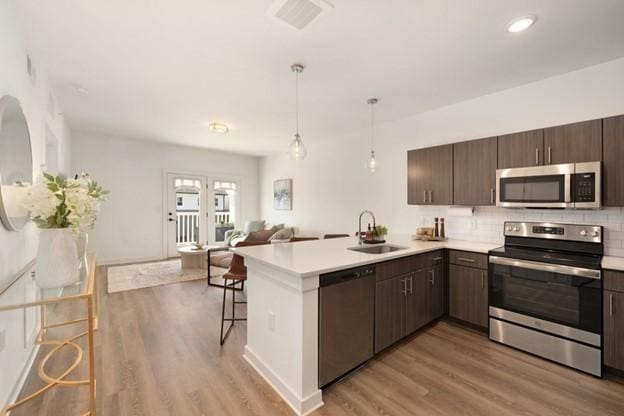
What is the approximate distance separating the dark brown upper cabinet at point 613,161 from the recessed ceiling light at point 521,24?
1069 millimetres

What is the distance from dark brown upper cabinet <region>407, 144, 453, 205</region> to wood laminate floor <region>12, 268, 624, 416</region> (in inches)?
61.5

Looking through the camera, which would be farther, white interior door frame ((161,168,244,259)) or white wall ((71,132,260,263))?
white interior door frame ((161,168,244,259))

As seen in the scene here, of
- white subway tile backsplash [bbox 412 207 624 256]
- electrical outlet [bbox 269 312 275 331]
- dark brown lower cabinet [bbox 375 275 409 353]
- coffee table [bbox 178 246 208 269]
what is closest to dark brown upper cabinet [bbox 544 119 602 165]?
white subway tile backsplash [bbox 412 207 624 256]

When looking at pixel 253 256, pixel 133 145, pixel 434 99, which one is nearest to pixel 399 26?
pixel 434 99

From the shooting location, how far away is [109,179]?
575 centimetres

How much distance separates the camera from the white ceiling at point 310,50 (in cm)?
195

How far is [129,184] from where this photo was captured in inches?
236

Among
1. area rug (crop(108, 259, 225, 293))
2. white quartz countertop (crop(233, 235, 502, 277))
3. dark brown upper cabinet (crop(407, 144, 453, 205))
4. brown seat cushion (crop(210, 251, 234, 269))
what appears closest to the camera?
white quartz countertop (crop(233, 235, 502, 277))

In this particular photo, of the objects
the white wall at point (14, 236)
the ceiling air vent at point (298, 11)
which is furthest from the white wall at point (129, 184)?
the ceiling air vent at point (298, 11)

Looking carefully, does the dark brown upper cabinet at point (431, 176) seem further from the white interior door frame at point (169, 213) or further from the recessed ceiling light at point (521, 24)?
the white interior door frame at point (169, 213)

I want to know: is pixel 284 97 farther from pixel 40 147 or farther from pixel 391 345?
pixel 391 345

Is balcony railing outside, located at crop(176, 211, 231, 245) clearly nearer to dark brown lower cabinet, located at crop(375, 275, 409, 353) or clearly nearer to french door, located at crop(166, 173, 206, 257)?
french door, located at crop(166, 173, 206, 257)

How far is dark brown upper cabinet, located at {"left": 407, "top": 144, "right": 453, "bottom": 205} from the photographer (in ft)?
10.9

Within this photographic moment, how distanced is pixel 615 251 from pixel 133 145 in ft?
25.4
